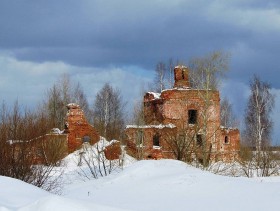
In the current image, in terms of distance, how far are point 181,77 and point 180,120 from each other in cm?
370

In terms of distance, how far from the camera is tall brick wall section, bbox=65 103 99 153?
106ft

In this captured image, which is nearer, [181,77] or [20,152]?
[20,152]

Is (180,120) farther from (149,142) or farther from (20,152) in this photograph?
(20,152)

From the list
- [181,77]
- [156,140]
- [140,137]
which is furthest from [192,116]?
[140,137]

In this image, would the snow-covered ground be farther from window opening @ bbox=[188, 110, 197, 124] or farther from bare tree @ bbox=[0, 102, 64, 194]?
window opening @ bbox=[188, 110, 197, 124]

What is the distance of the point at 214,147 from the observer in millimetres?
32812

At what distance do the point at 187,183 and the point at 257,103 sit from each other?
1032 inches

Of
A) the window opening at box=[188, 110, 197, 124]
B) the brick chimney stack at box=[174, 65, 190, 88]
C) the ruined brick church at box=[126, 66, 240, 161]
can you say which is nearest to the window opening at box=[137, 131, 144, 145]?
the ruined brick church at box=[126, 66, 240, 161]

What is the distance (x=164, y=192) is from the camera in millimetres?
12969

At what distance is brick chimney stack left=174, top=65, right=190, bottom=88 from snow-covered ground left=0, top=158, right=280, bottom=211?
17.8 m

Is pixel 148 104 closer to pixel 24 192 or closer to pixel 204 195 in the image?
pixel 204 195

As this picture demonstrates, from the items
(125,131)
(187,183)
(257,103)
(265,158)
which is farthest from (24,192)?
(257,103)

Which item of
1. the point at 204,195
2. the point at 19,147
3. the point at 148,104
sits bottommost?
the point at 204,195

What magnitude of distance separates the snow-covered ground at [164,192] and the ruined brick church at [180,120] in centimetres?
1348
